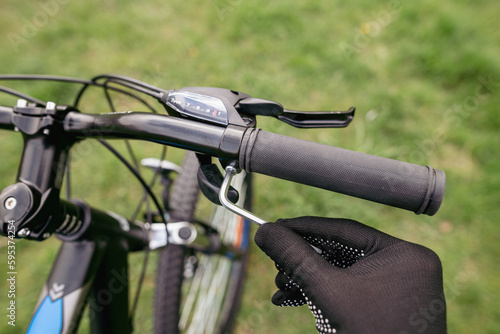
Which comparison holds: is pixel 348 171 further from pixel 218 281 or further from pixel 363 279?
pixel 218 281

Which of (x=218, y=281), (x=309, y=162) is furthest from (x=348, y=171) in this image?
(x=218, y=281)

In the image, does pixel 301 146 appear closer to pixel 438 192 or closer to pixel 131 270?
pixel 438 192

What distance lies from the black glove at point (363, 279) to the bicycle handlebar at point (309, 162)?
0.13 m

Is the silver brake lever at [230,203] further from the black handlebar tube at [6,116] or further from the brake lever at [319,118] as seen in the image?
the black handlebar tube at [6,116]

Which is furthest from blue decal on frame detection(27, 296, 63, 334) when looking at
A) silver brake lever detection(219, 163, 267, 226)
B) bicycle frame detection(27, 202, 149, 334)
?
silver brake lever detection(219, 163, 267, 226)

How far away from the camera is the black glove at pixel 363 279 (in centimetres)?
65

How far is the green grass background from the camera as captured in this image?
220 centimetres

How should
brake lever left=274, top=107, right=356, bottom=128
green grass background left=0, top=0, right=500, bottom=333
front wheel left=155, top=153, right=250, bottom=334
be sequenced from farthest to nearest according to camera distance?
green grass background left=0, top=0, right=500, bottom=333 < front wheel left=155, top=153, right=250, bottom=334 < brake lever left=274, top=107, right=356, bottom=128

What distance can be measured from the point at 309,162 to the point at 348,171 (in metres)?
0.08

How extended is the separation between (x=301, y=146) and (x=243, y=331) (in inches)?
73.8

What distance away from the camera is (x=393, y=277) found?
0.70m

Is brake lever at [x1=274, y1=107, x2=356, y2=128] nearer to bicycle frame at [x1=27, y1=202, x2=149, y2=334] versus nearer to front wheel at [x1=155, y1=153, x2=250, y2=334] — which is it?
bicycle frame at [x1=27, y1=202, x2=149, y2=334]

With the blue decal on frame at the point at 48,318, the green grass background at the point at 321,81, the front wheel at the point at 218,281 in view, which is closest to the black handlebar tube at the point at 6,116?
the blue decal on frame at the point at 48,318

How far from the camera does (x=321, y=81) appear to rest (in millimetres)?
2615
